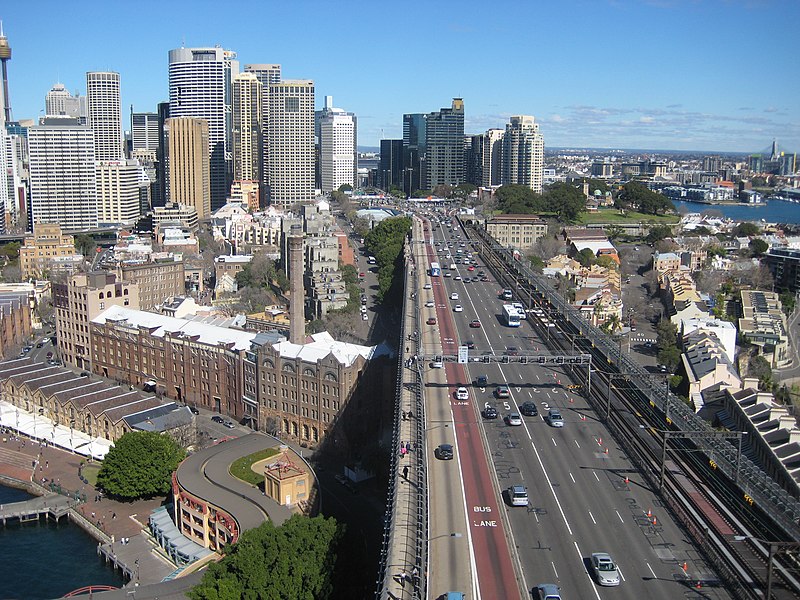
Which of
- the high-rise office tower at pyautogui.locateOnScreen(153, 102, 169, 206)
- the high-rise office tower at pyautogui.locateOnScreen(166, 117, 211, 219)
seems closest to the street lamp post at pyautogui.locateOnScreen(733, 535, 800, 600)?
the high-rise office tower at pyautogui.locateOnScreen(166, 117, 211, 219)

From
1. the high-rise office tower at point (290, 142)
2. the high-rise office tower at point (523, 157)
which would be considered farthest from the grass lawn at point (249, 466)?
the high-rise office tower at point (523, 157)

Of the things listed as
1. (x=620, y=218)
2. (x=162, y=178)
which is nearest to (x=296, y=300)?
(x=620, y=218)

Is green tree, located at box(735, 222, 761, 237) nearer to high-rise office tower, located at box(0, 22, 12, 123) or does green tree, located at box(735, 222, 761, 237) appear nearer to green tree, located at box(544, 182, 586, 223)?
green tree, located at box(544, 182, 586, 223)

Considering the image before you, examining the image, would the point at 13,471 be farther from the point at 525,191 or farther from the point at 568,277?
the point at 525,191

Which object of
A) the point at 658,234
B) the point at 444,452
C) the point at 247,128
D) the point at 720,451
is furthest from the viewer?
the point at 247,128

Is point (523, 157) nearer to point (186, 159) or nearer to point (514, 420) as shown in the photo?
point (186, 159)

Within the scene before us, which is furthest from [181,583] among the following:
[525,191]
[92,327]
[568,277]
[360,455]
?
[525,191]
